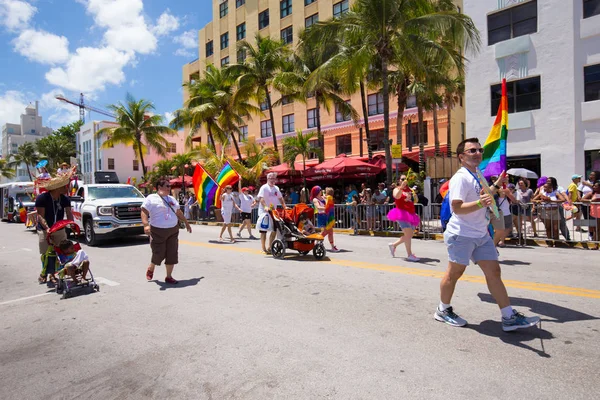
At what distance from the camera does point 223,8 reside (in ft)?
148

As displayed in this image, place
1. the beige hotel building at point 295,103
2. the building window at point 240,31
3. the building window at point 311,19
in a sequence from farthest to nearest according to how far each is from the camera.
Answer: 1. the building window at point 240,31
2. the building window at point 311,19
3. the beige hotel building at point 295,103

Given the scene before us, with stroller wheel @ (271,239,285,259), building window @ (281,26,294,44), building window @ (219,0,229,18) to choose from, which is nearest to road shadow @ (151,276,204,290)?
stroller wheel @ (271,239,285,259)

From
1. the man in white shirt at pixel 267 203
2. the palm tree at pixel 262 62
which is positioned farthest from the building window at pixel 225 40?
the man in white shirt at pixel 267 203

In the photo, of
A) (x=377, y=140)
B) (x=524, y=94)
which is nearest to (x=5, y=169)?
(x=377, y=140)

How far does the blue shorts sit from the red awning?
1405 centimetres

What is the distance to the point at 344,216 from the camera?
15328mm

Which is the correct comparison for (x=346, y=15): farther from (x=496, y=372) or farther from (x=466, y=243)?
(x=496, y=372)

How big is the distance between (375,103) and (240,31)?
66.0 ft

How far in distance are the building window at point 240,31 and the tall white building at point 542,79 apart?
2659 centimetres

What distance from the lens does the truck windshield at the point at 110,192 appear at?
13070mm

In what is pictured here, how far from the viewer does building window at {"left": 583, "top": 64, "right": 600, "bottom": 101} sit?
17812mm

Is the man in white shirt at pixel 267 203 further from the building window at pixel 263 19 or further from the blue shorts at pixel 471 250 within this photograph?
the building window at pixel 263 19

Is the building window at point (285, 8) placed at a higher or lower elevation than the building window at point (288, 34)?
higher

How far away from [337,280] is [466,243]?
285 cm
